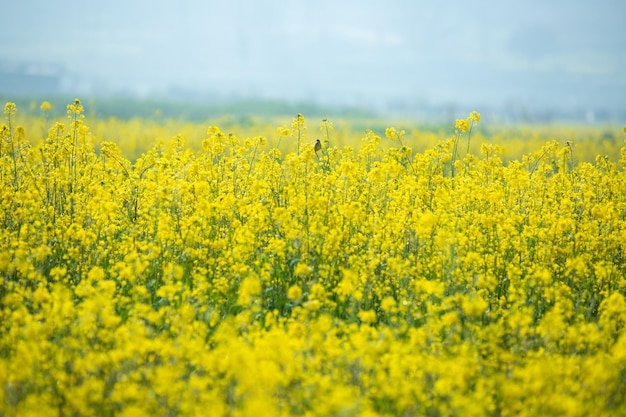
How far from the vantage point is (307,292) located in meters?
5.67

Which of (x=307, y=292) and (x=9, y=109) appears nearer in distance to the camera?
(x=307, y=292)

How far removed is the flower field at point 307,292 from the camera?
152 inches

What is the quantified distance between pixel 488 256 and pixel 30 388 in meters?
4.00

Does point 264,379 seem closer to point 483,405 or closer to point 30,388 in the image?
point 483,405

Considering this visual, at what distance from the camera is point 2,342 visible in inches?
175

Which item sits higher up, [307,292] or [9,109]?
[9,109]

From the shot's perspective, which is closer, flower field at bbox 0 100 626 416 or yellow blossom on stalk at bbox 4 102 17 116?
flower field at bbox 0 100 626 416

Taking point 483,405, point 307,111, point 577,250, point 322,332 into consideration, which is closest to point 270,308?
point 322,332

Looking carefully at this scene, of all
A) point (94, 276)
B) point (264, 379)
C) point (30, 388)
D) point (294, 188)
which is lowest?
point (30, 388)

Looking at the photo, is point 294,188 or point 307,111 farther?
point 307,111

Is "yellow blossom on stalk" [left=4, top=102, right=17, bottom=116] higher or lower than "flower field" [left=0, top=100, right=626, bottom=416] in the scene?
higher

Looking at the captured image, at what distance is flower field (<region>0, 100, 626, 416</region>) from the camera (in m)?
3.86

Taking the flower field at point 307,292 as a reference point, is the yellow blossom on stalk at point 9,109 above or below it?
above

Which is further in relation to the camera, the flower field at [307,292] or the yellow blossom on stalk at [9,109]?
the yellow blossom on stalk at [9,109]
